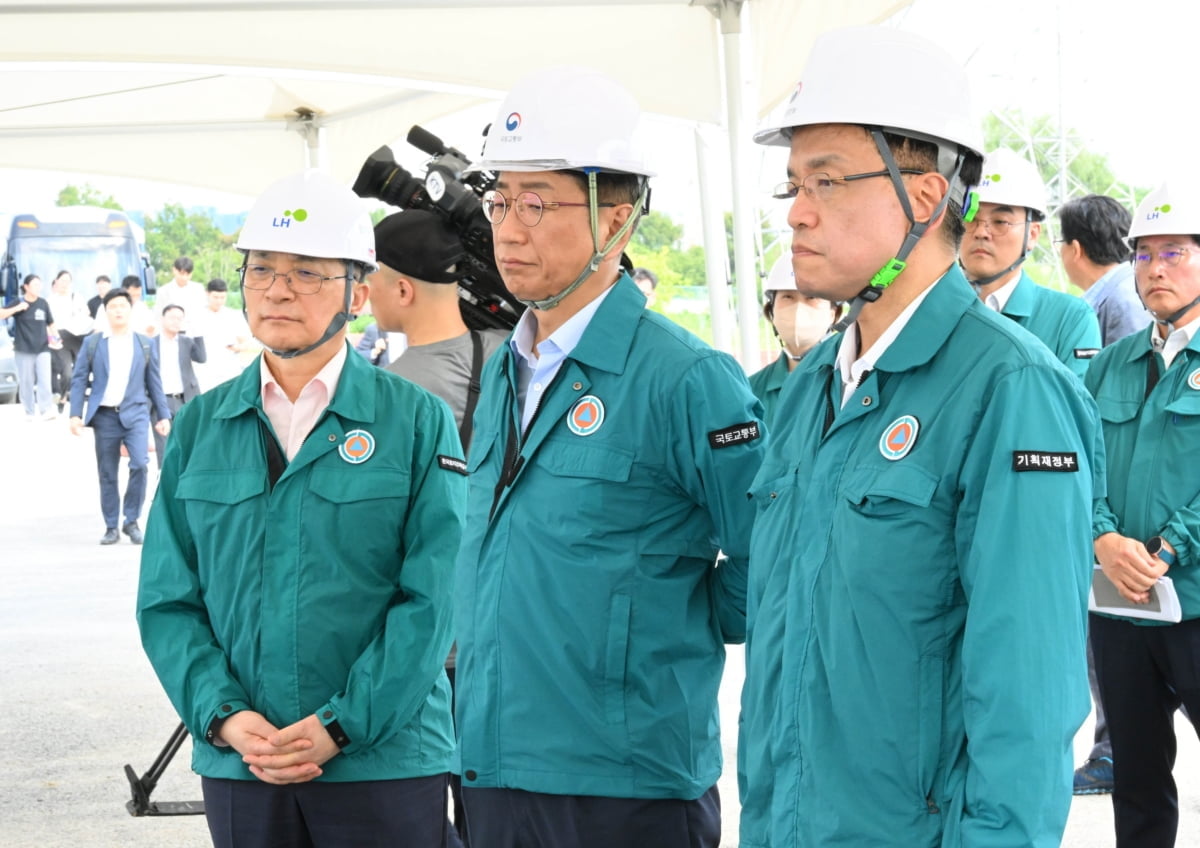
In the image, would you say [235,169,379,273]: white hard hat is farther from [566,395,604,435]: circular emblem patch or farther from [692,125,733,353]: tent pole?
[692,125,733,353]: tent pole

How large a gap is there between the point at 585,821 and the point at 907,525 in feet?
2.91

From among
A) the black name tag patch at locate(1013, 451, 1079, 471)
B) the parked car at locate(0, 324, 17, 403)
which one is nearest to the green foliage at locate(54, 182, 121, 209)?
A: the parked car at locate(0, 324, 17, 403)

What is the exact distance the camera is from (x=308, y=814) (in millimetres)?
2869

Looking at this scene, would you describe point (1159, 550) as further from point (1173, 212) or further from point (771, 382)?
point (771, 382)

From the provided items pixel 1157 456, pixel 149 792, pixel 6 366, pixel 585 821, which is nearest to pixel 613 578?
pixel 585 821

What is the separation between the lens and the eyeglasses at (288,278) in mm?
3133

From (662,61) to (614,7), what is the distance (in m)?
0.37

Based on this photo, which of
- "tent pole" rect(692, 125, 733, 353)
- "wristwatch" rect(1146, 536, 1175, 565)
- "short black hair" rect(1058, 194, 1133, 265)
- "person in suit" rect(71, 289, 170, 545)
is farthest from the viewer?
"person in suit" rect(71, 289, 170, 545)

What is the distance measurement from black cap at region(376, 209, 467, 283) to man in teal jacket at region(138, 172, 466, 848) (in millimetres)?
856

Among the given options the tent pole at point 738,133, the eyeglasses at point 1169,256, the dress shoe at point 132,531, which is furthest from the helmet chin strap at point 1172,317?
the dress shoe at point 132,531

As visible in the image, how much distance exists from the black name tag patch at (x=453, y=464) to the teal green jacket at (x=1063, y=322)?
2.31 m

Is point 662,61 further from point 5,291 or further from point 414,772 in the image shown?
point 5,291

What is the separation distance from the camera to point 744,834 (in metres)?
2.11

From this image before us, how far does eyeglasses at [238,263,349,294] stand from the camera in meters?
3.13
